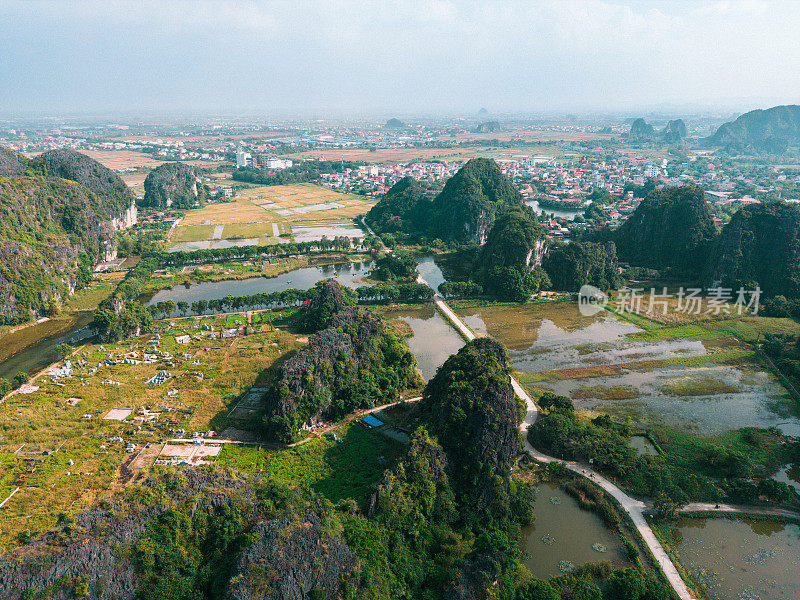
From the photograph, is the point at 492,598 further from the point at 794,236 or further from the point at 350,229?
the point at 350,229

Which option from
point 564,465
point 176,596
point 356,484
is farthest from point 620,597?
point 176,596

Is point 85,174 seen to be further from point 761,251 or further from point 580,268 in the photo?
point 761,251

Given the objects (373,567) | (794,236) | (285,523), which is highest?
(794,236)

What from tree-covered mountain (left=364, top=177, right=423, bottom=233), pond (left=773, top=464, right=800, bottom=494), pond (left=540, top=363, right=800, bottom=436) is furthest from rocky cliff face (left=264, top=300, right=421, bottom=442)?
tree-covered mountain (left=364, top=177, right=423, bottom=233)

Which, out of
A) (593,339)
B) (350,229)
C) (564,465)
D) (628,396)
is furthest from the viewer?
(350,229)

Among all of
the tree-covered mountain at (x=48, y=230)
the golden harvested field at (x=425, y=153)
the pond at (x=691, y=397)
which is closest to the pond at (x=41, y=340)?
the tree-covered mountain at (x=48, y=230)

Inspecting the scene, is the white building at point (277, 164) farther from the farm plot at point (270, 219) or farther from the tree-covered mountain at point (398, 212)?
the tree-covered mountain at point (398, 212)
